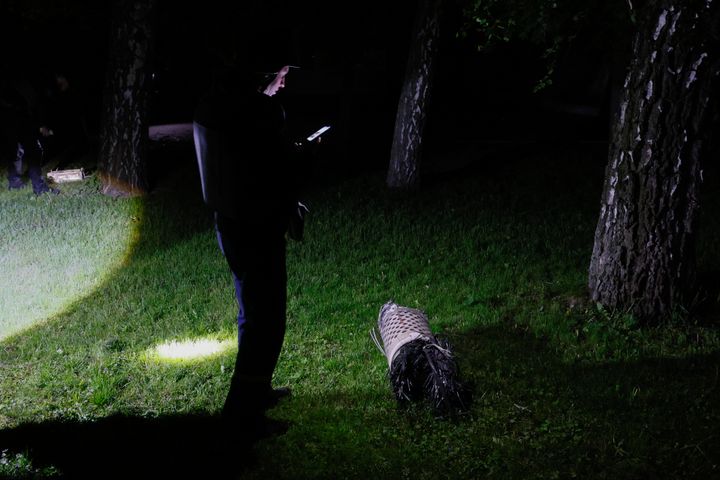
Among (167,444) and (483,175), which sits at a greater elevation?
(483,175)

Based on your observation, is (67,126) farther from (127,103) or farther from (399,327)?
(399,327)

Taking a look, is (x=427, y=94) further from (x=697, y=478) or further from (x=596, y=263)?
(x=697, y=478)

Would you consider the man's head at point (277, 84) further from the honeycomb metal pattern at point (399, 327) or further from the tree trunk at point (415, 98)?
the tree trunk at point (415, 98)

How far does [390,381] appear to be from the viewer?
15.5 feet

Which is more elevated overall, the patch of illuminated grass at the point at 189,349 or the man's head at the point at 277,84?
the man's head at the point at 277,84

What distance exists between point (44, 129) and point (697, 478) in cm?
1127

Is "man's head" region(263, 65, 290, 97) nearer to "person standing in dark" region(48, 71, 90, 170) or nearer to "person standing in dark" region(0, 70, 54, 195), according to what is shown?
"person standing in dark" region(0, 70, 54, 195)

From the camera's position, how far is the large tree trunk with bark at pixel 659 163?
500 cm

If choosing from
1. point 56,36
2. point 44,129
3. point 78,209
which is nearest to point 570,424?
point 78,209

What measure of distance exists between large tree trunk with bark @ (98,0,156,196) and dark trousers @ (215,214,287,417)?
800 centimetres

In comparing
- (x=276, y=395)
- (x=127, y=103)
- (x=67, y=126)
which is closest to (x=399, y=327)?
(x=276, y=395)

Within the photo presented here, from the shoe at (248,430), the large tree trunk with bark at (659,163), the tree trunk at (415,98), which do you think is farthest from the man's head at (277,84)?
the tree trunk at (415,98)

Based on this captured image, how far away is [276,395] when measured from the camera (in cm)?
469

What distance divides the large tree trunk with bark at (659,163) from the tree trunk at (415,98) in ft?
16.1
